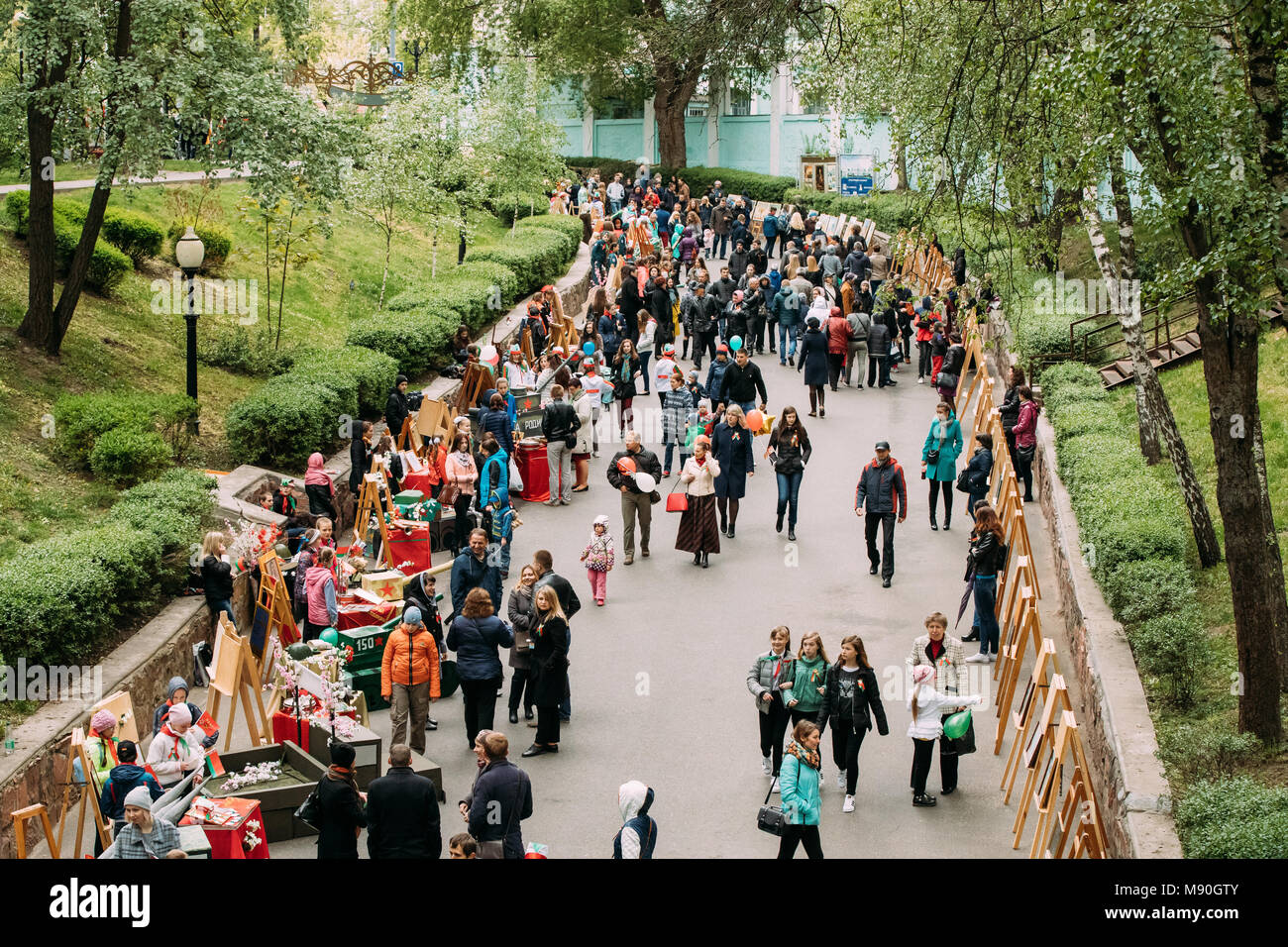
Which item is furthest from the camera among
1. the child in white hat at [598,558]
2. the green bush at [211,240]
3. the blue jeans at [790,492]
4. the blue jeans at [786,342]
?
the blue jeans at [786,342]

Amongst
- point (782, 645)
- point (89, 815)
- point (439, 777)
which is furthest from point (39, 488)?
point (782, 645)

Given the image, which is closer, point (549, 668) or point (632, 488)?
point (549, 668)

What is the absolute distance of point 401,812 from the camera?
8898mm

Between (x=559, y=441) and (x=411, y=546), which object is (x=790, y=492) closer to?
(x=559, y=441)

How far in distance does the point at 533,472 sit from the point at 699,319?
723 centimetres

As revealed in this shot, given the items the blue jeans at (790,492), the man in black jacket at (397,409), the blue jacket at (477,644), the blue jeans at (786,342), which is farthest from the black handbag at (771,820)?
the blue jeans at (786,342)

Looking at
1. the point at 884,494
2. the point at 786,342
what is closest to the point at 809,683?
the point at 884,494

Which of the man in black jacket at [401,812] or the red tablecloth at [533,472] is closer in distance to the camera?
the man in black jacket at [401,812]

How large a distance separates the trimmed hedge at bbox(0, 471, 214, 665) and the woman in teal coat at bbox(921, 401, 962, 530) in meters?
8.71

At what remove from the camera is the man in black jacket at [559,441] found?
18.6m

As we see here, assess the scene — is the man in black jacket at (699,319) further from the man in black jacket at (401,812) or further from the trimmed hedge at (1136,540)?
the man in black jacket at (401,812)

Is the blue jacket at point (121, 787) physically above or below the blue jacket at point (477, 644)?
below

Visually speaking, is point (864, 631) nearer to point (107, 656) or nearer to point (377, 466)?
point (377, 466)

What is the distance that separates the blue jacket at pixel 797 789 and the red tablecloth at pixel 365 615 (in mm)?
5532
